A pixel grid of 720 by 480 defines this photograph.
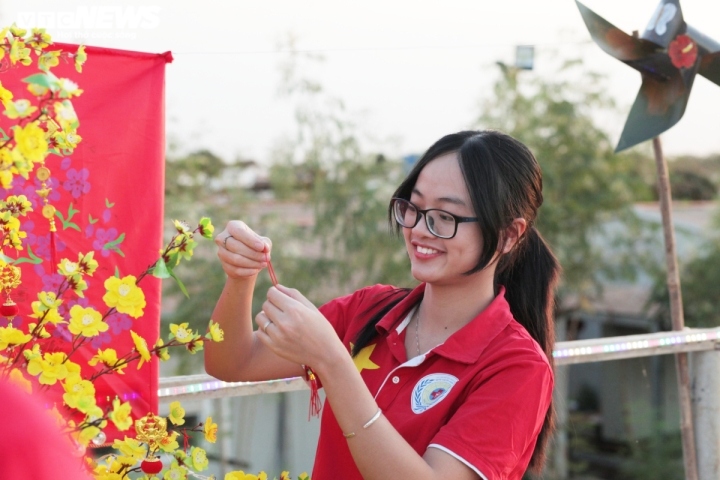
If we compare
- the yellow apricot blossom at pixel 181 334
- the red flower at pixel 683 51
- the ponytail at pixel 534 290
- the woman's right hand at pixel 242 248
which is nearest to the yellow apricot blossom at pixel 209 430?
the yellow apricot blossom at pixel 181 334

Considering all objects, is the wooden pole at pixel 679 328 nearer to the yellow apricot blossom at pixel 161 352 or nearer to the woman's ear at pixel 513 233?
the woman's ear at pixel 513 233

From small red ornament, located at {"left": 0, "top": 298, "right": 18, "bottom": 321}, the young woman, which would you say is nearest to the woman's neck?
the young woman

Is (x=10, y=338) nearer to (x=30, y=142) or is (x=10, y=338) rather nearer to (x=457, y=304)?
(x=30, y=142)

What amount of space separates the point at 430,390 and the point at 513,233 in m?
0.30

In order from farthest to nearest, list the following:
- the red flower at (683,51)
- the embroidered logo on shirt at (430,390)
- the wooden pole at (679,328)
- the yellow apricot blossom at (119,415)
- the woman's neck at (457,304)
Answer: the red flower at (683,51) < the wooden pole at (679,328) < the woman's neck at (457,304) < the embroidered logo on shirt at (430,390) < the yellow apricot blossom at (119,415)

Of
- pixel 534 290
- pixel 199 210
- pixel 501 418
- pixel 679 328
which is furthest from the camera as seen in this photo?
pixel 199 210

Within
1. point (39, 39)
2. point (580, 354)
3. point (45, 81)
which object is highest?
point (39, 39)

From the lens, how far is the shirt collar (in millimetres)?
1403

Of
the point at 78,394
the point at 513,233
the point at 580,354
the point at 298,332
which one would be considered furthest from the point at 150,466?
the point at 580,354

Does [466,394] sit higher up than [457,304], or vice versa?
[457,304]

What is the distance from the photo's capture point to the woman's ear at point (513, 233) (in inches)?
58.2

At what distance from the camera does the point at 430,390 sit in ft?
4.61

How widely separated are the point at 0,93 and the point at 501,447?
2.80 ft

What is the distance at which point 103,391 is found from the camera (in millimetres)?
1697
